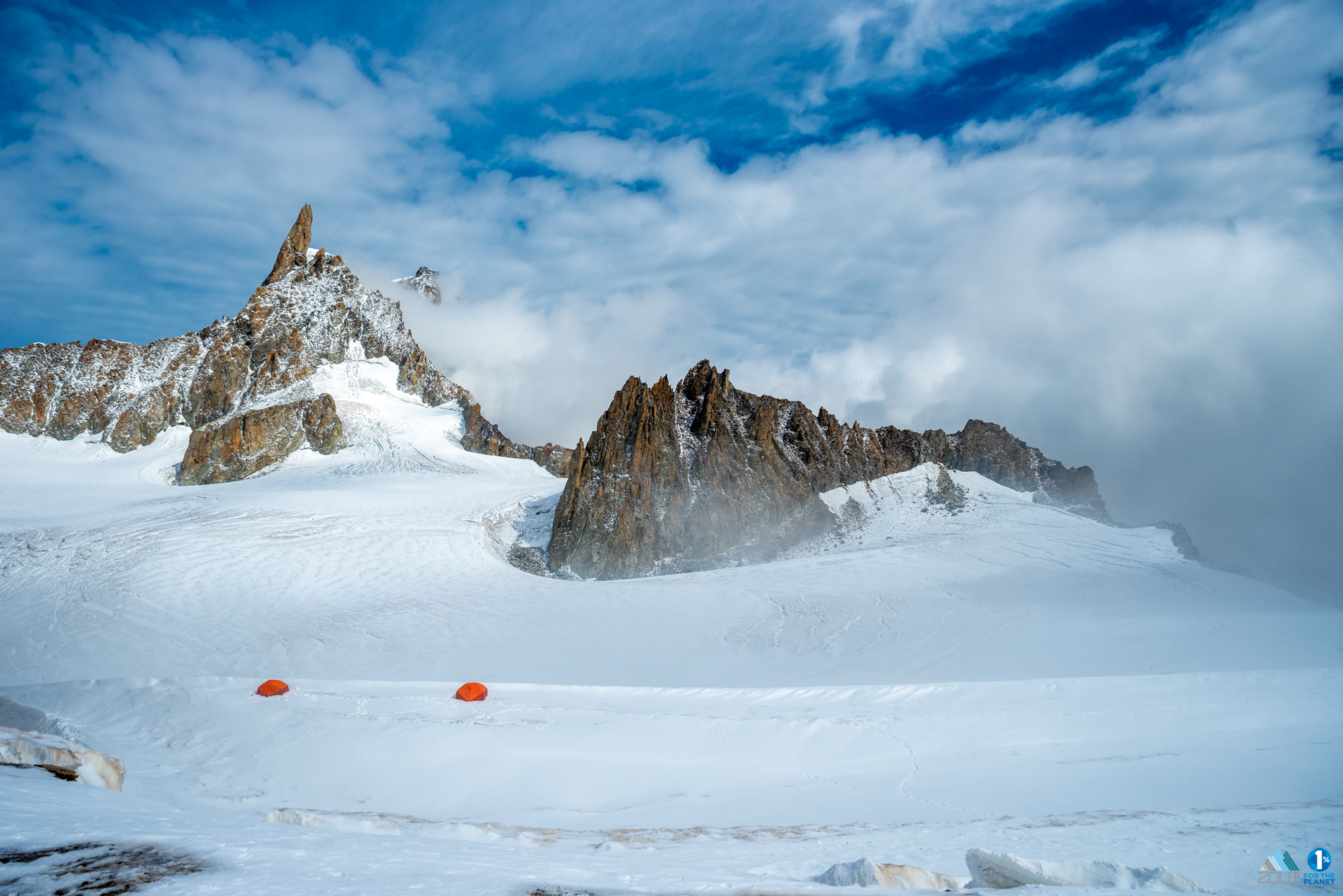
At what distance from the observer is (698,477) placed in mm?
35156

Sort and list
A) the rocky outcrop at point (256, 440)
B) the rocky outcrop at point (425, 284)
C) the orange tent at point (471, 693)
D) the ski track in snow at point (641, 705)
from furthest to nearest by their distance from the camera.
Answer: the rocky outcrop at point (425, 284) < the rocky outcrop at point (256, 440) < the orange tent at point (471, 693) < the ski track in snow at point (641, 705)

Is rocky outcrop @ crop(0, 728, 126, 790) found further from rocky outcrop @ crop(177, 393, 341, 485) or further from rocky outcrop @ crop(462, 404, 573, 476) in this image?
rocky outcrop @ crop(462, 404, 573, 476)

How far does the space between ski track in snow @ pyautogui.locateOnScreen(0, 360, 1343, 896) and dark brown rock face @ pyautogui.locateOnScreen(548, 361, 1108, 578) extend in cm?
388

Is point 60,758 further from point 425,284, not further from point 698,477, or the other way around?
point 425,284

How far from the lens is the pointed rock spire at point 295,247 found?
186 feet

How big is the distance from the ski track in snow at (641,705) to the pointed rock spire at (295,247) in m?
31.5

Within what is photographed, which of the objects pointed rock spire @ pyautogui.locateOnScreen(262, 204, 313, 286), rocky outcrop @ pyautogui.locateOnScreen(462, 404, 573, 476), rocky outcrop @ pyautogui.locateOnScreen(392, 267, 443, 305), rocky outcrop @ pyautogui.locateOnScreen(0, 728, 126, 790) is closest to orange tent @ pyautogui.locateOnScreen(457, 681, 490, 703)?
rocky outcrop @ pyautogui.locateOnScreen(0, 728, 126, 790)

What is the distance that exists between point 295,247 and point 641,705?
61.9 m

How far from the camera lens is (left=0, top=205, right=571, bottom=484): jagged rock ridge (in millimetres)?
43469

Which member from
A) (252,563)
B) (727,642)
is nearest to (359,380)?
(252,563)

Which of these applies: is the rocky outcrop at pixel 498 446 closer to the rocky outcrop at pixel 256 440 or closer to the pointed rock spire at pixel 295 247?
the rocky outcrop at pixel 256 440

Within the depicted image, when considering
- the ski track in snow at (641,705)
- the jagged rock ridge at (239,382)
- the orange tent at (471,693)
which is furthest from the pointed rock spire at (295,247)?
the orange tent at (471,693)

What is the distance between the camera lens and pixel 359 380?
53906mm

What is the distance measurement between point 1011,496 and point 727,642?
28141 millimetres
